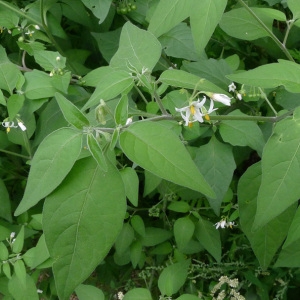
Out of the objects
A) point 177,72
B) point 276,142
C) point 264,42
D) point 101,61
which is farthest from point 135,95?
point 276,142

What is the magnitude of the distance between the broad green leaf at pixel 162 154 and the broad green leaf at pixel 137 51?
0.22 m

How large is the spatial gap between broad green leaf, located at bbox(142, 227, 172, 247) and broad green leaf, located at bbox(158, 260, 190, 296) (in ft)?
0.39

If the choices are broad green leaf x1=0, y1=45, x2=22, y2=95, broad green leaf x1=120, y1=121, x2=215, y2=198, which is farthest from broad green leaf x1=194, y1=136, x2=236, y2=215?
broad green leaf x1=0, y1=45, x2=22, y2=95

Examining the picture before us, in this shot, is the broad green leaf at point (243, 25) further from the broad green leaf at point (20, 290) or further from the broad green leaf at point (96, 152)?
the broad green leaf at point (20, 290)

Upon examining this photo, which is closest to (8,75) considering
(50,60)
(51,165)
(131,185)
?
(50,60)

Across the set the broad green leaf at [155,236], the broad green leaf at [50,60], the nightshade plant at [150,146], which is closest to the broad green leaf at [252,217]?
the nightshade plant at [150,146]

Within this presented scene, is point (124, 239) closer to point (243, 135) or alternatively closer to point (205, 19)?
point (243, 135)

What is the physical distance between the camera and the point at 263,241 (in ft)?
3.41

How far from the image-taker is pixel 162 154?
75 cm

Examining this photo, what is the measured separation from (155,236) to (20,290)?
402 millimetres

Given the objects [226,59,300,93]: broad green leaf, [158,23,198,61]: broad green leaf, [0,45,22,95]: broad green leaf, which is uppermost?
[226,59,300,93]: broad green leaf

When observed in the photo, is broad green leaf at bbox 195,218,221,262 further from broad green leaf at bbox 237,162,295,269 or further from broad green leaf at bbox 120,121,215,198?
broad green leaf at bbox 120,121,215,198

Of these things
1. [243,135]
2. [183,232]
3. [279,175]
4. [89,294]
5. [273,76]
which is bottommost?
[89,294]

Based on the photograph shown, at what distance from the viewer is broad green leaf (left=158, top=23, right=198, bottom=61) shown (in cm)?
135
